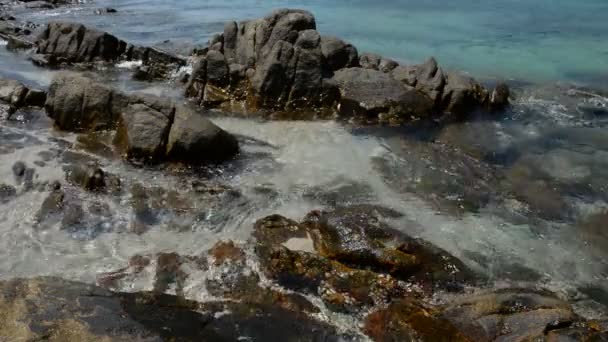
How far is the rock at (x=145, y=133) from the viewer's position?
1407 cm

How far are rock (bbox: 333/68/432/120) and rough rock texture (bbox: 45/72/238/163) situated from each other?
5605 mm

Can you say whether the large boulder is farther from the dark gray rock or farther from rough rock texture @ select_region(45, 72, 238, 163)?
rough rock texture @ select_region(45, 72, 238, 163)

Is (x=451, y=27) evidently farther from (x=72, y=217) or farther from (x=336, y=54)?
(x=72, y=217)

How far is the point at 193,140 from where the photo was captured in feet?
46.0

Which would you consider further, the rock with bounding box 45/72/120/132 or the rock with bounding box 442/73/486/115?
the rock with bounding box 442/73/486/115

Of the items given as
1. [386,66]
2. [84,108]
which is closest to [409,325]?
[84,108]

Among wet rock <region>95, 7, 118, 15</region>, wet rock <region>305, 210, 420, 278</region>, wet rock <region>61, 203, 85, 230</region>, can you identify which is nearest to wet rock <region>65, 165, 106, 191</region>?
wet rock <region>61, 203, 85, 230</region>

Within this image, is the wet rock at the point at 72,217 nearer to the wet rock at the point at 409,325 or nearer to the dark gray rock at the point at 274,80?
the wet rock at the point at 409,325

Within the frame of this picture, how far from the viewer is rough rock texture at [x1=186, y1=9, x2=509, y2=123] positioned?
1922 centimetres

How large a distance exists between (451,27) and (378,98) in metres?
21.4

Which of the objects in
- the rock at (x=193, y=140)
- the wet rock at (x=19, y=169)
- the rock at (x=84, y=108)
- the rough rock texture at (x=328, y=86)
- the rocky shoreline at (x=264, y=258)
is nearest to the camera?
the rocky shoreline at (x=264, y=258)

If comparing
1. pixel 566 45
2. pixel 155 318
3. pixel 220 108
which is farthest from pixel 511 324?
pixel 566 45

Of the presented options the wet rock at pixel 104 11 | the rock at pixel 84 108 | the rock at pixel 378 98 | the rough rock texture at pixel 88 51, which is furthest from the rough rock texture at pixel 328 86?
the wet rock at pixel 104 11

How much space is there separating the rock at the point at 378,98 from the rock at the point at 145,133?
725 centimetres
